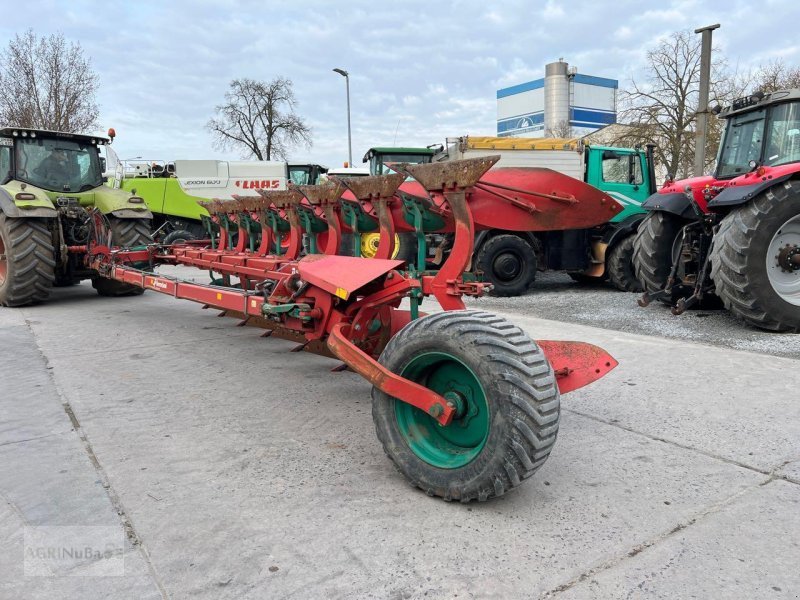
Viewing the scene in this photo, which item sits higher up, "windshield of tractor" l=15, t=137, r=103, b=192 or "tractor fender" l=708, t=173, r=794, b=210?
"windshield of tractor" l=15, t=137, r=103, b=192

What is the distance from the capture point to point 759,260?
5957mm

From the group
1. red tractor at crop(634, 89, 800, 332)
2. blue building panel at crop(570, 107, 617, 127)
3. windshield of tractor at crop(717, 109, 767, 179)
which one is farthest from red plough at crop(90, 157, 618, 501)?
blue building panel at crop(570, 107, 617, 127)

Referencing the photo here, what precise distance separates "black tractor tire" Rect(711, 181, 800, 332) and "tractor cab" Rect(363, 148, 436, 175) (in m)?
8.77

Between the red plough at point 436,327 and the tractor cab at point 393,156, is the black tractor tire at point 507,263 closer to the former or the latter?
the red plough at point 436,327

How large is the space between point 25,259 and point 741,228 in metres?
8.81

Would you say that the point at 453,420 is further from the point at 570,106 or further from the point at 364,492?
the point at 570,106

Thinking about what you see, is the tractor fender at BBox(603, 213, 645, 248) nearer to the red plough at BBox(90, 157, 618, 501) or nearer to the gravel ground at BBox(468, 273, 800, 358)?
the gravel ground at BBox(468, 273, 800, 358)

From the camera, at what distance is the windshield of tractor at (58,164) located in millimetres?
8836

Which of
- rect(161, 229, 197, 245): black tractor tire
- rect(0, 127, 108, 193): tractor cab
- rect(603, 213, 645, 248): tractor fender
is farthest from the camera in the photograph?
rect(161, 229, 197, 245): black tractor tire

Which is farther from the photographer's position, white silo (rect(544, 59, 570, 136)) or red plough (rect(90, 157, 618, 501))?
white silo (rect(544, 59, 570, 136))

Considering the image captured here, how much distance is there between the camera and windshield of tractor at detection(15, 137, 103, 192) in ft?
29.0

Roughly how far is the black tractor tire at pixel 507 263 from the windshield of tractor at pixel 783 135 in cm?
365

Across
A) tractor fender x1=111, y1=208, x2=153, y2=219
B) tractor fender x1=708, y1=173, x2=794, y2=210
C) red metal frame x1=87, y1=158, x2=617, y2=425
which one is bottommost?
A: red metal frame x1=87, y1=158, x2=617, y2=425

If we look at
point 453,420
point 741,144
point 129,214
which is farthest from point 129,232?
point 741,144
